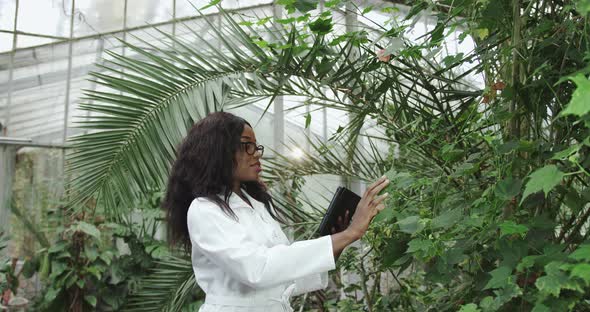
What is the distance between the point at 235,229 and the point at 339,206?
1.30 feet

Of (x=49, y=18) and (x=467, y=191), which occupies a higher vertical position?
(x=49, y=18)

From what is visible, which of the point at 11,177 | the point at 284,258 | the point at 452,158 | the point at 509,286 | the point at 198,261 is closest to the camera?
the point at 509,286

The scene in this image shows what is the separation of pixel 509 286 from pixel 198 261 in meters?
0.89

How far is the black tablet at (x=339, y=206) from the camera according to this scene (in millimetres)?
1970

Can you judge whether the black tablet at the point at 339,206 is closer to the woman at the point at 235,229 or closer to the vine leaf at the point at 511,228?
the woman at the point at 235,229

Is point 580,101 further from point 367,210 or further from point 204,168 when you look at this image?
point 204,168

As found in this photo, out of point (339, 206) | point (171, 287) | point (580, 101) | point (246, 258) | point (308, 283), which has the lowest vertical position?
point (171, 287)

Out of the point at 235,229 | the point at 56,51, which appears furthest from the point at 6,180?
the point at 235,229

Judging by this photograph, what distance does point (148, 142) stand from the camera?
2.38 m

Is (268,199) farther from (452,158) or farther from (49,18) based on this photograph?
(49,18)

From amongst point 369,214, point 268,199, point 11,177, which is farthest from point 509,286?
point 11,177

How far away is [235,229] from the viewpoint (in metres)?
1.71

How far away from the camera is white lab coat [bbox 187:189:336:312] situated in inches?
63.9

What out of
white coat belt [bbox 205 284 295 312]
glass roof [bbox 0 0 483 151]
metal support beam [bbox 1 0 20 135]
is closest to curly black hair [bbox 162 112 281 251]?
white coat belt [bbox 205 284 295 312]
